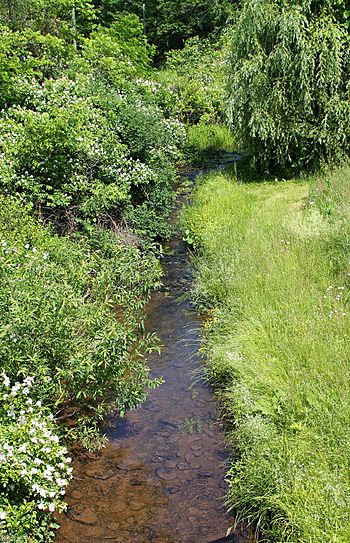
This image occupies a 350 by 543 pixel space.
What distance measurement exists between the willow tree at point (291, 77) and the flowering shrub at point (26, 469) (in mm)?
7935

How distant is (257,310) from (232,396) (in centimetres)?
126

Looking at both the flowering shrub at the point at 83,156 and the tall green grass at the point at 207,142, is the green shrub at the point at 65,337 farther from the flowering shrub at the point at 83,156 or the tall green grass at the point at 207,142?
the tall green grass at the point at 207,142

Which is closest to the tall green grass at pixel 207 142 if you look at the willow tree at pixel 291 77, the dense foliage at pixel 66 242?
the dense foliage at pixel 66 242

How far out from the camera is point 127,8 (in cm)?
3064

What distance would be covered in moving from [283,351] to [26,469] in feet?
8.54

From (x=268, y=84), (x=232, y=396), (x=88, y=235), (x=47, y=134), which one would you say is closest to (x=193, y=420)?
(x=232, y=396)

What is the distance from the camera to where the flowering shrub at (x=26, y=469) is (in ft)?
11.9

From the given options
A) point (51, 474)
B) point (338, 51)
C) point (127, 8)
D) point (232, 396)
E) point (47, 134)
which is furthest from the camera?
point (127, 8)

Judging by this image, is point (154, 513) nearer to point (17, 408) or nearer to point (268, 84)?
point (17, 408)

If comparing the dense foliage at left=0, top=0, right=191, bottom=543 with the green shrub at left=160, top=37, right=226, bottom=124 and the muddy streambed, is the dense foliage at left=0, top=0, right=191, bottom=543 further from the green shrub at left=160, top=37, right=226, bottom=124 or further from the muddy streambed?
the green shrub at left=160, top=37, right=226, bottom=124

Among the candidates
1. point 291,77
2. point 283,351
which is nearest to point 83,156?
point 291,77

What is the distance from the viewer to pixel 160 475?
185 inches

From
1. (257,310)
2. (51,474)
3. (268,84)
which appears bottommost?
(257,310)

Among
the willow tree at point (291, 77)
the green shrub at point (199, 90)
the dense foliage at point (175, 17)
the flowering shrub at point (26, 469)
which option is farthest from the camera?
the dense foliage at point (175, 17)
